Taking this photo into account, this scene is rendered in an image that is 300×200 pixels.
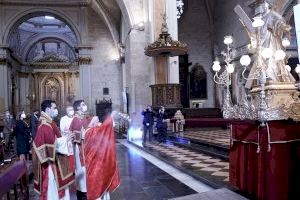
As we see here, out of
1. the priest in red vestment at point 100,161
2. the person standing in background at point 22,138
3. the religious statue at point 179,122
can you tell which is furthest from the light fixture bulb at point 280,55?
the religious statue at point 179,122

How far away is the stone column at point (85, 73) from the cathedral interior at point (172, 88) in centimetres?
7

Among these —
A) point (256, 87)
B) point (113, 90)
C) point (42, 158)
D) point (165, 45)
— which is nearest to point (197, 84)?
point (113, 90)

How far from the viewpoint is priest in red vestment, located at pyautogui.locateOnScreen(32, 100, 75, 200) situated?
4613mm

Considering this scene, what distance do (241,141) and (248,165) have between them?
1.21 feet

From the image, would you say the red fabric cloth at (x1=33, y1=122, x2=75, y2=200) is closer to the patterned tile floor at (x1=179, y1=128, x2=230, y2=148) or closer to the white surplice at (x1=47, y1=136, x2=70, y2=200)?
the white surplice at (x1=47, y1=136, x2=70, y2=200)

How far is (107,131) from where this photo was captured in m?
5.12

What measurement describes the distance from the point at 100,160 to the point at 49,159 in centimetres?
71

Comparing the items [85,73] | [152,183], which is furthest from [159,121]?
[85,73]

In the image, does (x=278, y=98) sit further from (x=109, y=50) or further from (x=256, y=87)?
(x=109, y=50)

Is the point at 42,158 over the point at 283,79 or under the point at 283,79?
under

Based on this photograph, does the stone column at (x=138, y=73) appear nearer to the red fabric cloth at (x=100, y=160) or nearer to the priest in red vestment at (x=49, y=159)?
the red fabric cloth at (x=100, y=160)

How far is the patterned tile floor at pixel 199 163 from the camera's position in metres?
6.67

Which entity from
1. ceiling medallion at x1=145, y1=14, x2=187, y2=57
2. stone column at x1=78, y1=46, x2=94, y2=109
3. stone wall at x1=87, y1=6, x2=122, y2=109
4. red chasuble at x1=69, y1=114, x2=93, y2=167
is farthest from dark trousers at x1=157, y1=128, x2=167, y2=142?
stone wall at x1=87, y1=6, x2=122, y2=109

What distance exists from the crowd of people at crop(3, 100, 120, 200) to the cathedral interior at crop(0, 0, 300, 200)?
0.19 metres
